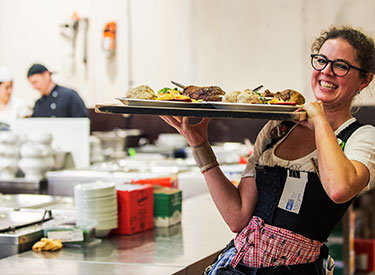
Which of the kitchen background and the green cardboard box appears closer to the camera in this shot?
the green cardboard box

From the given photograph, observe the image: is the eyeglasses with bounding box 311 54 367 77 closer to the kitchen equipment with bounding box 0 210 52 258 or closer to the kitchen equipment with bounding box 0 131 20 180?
the kitchen equipment with bounding box 0 210 52 258

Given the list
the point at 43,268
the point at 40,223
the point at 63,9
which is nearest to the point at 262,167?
the point at 43,268

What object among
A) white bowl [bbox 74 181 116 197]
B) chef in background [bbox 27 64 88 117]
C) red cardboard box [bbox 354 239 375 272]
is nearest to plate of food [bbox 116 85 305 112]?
white bowl [bbox 74 181 116 197]

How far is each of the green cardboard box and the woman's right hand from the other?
72 centimetres

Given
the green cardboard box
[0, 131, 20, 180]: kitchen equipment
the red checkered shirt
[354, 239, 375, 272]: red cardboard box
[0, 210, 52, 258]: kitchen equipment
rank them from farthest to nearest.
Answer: [354, 239, 375, 272]: red cardboard box, [0, 131, 20, 180]: kitchen equipment, the green cardboard box, [0, 210, 52, 258]: kitchen equipment, the red checkered shirt

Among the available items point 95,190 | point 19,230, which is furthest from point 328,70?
point 19,230

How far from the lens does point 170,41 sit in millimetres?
5945

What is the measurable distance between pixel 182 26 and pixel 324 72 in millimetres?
4253

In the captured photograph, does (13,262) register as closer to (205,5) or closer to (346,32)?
(346,32)

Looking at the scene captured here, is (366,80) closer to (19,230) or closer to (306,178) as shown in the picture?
(306,178)

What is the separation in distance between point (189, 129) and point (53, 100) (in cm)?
382

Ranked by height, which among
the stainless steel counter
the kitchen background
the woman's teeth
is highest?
the kitchen background

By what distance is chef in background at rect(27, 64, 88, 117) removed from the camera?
18.0ft

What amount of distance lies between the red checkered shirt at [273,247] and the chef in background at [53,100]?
12.8ft
